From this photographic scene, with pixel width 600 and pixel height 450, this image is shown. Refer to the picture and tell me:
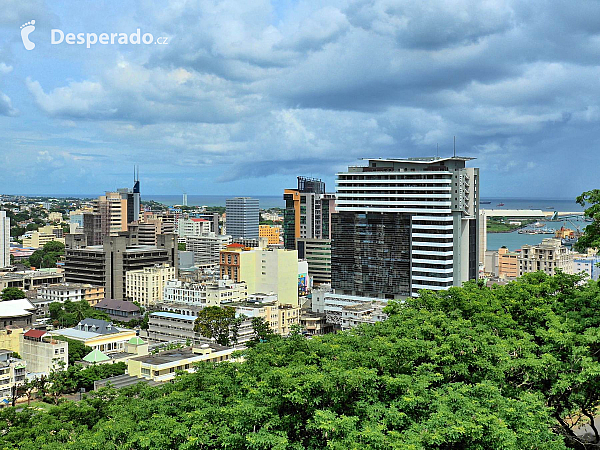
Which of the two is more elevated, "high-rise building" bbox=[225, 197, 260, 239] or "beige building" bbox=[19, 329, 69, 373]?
"high-rise building" bbox=[225, 197, 260, 239]

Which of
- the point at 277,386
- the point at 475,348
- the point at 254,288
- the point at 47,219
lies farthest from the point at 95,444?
the point at 47,219

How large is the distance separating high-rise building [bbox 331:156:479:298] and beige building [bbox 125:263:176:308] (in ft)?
48.2

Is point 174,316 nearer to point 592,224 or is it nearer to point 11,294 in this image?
point 11,294

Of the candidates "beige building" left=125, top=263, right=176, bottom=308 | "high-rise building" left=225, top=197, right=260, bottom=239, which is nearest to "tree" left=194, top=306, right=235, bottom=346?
"beige building" left=125, top=263, right=176, bottom=308

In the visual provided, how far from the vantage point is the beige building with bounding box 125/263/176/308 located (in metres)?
39.3

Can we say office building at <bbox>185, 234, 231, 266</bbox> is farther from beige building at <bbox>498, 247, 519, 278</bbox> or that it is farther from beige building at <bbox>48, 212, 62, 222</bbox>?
beige building at <bbox>48, 212, 62, 222</bbox>

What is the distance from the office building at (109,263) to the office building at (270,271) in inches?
290

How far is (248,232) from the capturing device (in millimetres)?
81812

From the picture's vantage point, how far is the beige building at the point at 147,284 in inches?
1547

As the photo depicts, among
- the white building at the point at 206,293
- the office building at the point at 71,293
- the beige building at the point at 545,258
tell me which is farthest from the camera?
the beige building at the point at 545,258

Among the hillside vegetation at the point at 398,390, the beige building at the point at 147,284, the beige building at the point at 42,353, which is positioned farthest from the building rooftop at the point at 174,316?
the hillside vegetation at the point at 398,390

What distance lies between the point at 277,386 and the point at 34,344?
17.6m

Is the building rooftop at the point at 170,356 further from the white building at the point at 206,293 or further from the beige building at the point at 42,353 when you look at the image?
the white building at the point at 206,293

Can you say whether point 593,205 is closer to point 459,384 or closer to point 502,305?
point 502,305
